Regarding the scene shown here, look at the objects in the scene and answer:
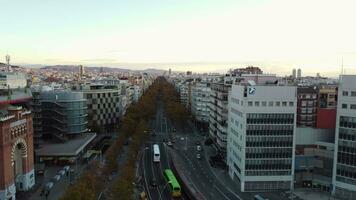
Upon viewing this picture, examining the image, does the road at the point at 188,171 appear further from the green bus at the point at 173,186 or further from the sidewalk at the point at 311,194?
the sidewalk at the point at 311,194

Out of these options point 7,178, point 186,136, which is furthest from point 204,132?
point 7,178

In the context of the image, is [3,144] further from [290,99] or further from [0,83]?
[290,99]

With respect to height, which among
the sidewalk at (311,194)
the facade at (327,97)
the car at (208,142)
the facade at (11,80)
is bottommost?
the sidewalk at (311,194)

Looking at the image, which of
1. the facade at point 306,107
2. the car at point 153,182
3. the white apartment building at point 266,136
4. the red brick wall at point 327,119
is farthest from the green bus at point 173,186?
the facade at point 306,107

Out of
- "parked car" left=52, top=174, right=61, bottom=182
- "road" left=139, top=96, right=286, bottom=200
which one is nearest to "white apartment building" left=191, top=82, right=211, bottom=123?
"road" left=139, top=96, right=286, bottom=200

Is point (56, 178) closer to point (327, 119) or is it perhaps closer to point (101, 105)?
point (101, 105)

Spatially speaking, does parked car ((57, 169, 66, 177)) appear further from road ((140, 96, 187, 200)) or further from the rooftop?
road ((140, 96, 187, 200))

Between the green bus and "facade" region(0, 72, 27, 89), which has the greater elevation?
"facade" region(0, 72, 27, 89)
